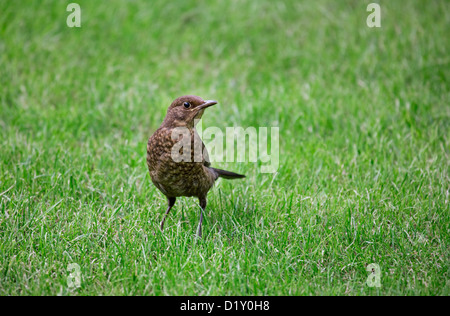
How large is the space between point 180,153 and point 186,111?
1.18ft

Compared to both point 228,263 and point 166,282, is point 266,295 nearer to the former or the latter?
point 228,263

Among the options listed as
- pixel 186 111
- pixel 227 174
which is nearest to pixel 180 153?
pixel 186 111

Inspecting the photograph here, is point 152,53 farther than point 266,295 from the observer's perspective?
Yes

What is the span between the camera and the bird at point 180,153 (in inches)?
150

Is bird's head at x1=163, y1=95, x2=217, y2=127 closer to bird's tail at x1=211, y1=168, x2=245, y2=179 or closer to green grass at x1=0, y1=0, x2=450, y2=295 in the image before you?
bird's tail at x1=211, y1=168, x2=245, y2=179

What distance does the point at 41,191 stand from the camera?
4.46 meters

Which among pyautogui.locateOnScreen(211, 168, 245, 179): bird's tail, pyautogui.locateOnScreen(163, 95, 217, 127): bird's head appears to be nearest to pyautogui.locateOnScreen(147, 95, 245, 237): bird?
pyautogui.locateOnScreen(163, 95, 217, 127): bird's head

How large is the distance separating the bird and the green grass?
383 mm

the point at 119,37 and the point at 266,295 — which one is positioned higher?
the point at 119,37

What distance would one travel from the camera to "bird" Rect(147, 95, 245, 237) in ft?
12.5

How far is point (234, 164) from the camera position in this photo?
5207 mm
